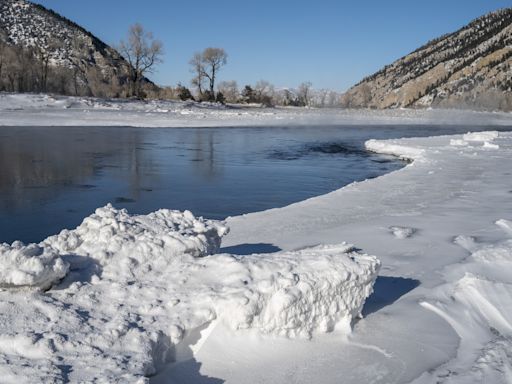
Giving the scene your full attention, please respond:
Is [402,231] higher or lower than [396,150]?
lower

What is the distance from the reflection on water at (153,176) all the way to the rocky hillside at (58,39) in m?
93.7

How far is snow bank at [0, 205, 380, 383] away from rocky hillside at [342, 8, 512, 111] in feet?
359

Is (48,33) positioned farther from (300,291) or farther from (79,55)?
(300,291)

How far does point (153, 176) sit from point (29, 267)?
834 cm

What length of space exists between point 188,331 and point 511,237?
4.43m

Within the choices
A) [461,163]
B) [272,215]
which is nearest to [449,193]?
[272,215]

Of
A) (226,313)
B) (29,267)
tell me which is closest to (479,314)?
(226,313)

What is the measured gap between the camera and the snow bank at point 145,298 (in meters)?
2.43

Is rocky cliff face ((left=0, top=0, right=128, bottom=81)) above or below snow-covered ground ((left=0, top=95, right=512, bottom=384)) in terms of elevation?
above

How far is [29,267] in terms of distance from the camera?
9.28 ft

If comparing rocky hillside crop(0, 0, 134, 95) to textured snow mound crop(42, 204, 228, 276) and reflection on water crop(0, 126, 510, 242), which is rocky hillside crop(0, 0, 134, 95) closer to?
reflection on water crop(0, 126, 510, 242)

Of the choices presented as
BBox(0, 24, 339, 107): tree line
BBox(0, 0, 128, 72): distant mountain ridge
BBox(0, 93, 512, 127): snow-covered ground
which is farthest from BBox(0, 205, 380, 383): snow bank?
BBox(0, 0, 128, 72): distant mountain ridge

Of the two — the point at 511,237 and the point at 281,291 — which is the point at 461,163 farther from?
the point at 281,291

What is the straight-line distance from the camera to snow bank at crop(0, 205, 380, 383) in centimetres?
243
